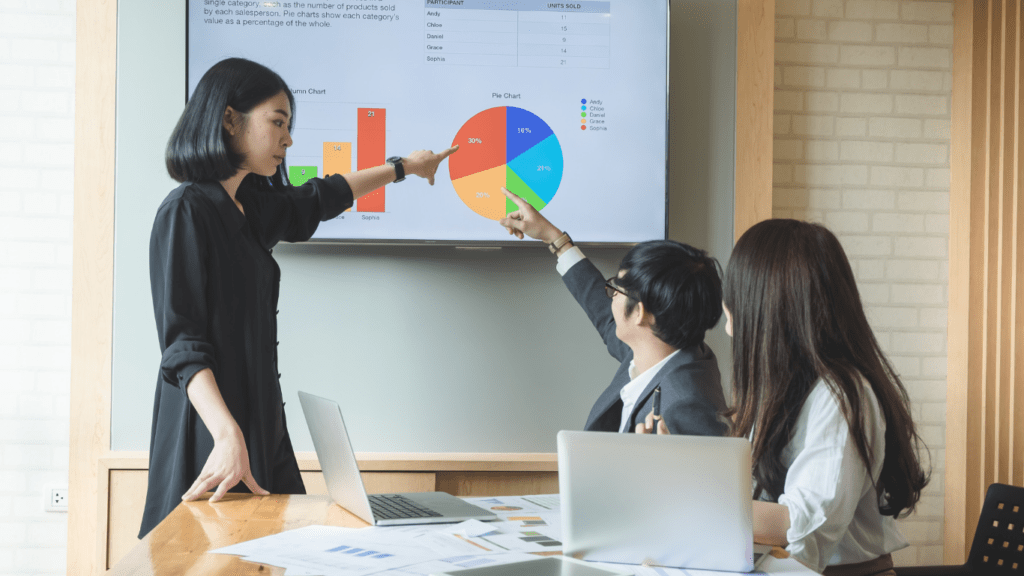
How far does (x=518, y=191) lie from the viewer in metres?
2.62

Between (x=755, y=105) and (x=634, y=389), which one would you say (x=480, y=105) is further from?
(x=634, y=389)

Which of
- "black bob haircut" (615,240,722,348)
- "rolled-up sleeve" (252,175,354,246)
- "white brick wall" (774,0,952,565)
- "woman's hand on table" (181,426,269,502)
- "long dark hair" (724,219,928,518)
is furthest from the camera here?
"white brick wall" (774,0,952,565)

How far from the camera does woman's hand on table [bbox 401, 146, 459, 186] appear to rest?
8.25ft

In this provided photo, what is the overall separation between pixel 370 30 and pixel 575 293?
1.09 meters

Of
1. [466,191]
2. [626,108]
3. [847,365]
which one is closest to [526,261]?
[466,191]

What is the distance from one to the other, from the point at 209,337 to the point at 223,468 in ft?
1.05

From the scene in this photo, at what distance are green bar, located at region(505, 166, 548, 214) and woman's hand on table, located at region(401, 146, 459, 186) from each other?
0.65 ft

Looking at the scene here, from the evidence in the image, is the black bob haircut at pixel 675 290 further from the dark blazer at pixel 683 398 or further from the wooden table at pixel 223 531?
the wooden table at pixel 223 531

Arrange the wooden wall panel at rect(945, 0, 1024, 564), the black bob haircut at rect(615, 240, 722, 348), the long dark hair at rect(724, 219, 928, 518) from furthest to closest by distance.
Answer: the wooden wall panel at rect(945, 0, 1024, 564) < the black bob haircut at rect(615, 240, 722, 348) < the long dark hair at rect(724, 219, 928, 518)

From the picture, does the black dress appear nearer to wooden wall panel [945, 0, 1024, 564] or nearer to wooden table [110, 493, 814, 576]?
wooden table [110, 493, 814, 576]

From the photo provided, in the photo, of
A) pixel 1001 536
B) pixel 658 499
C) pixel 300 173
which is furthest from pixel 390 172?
pixel 1001 536

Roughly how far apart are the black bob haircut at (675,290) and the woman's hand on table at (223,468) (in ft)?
3.15

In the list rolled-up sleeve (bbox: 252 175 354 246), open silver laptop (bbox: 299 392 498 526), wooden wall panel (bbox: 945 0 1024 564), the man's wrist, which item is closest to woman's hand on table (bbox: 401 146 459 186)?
rolled-up sleeve (bbox: 252 175 354 246)

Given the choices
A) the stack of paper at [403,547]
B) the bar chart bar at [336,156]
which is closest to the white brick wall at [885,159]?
the bar chart bar at [336,156]
